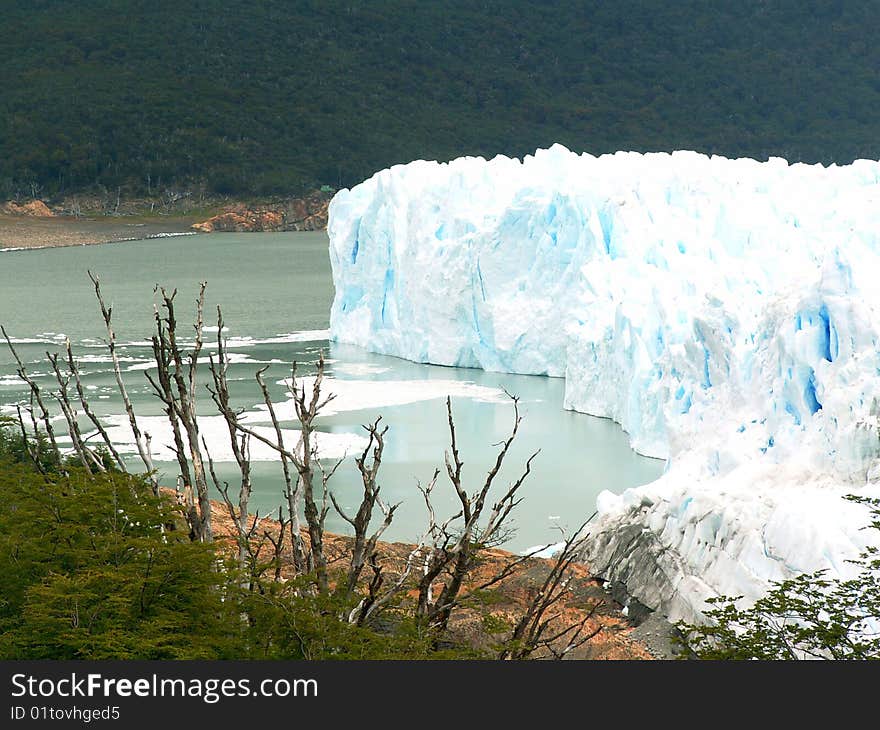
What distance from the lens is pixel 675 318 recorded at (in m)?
17.0

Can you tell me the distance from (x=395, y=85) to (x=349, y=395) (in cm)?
7547

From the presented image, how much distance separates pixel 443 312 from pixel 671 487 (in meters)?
12.2

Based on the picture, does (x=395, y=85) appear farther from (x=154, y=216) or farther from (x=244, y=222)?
(x=154, y=216)

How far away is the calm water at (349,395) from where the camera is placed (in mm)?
15062

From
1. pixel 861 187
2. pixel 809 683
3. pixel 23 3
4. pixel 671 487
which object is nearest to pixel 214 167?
pixel 23 3

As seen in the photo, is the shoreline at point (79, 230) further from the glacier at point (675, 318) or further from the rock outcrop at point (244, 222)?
the glacier at point (675, 318)

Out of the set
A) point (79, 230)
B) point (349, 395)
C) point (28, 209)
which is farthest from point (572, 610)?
point (28, 209)

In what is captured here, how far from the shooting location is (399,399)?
20.1m

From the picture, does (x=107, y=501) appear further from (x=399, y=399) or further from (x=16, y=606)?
(x=399, y=399)

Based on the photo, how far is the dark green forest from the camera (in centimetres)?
7769

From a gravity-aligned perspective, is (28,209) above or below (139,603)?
below

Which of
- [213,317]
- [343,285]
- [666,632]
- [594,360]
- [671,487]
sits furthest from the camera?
[213,317]

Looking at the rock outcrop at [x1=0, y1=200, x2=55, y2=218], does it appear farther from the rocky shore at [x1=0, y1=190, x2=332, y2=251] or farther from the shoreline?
the shoreline

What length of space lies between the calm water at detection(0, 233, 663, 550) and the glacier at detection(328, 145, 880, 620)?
0.76 metres
